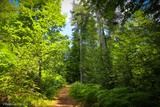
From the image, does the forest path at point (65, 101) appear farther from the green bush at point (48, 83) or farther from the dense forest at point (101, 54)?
the dense forest at point (101, 54)

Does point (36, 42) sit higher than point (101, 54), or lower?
higher

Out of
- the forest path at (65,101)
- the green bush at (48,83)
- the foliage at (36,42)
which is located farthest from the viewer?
the green bush at (48,83)

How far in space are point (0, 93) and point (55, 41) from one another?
9.11 m

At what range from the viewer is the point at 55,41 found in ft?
76.7

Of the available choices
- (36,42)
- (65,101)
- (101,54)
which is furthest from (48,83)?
(101,54)

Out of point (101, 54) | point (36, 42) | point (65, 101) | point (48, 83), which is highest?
point (36, 42)

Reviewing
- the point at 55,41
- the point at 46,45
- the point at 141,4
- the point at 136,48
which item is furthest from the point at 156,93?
the point at 55,41

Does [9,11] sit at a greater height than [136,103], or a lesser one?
greater

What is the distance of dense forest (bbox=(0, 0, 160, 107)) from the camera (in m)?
9.70

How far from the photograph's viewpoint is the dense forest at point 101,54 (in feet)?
31.8

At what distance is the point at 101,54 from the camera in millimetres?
21188

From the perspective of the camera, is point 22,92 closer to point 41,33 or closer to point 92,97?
point 92,97

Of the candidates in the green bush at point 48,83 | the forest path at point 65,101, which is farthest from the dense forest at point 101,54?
the forest path at point 65,101

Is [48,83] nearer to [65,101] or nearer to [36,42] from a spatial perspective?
[65,101]
